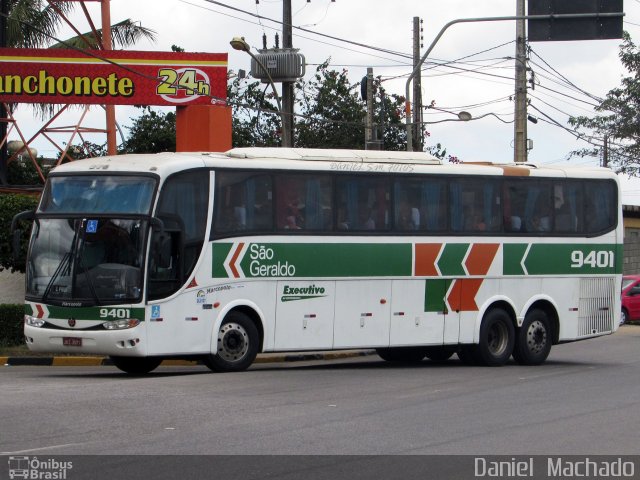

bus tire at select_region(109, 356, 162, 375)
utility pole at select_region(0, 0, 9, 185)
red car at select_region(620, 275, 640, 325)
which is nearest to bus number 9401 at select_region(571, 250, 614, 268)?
bus tire at select_region(109, 356, 162, 375)

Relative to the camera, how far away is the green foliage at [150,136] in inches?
1655

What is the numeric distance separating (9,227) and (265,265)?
23.3 ft

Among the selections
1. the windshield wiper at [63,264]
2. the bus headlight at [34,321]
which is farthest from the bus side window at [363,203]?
the bus headlight at [34,321]

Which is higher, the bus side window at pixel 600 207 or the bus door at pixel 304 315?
the bus side window at pixel 600 207

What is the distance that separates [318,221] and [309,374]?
2432 millimetres

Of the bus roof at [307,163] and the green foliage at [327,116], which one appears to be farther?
the green foliage at [327,116]

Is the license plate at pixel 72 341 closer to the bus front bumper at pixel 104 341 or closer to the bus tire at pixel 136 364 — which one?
the bus front bumper at pixel 104 341

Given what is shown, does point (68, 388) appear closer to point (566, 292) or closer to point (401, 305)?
point (401, 305)

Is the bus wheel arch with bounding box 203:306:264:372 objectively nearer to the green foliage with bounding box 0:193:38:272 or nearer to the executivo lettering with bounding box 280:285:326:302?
the executivo lettering with bounding box 280:285:326:302

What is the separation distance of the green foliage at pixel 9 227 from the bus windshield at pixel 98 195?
223 inches

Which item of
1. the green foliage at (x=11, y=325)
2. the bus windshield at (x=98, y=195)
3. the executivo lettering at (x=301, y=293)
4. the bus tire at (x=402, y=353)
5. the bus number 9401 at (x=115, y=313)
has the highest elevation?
the bus windshield at (x=98, y=195)

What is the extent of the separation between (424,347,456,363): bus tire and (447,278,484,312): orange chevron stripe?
3.87 ft

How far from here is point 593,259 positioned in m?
22.4

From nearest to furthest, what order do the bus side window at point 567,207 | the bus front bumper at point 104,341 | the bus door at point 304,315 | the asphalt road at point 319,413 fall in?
the asphalt road at point 319,413
the bus front bumper at point 104,341
the bus door at point 304,315
the bus side window at point 567,207
